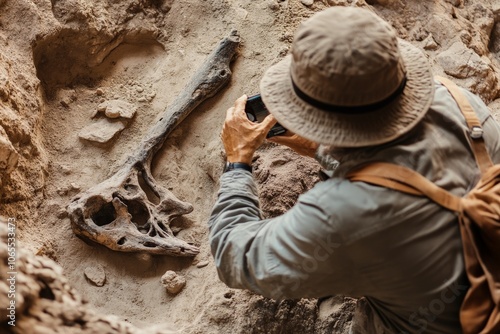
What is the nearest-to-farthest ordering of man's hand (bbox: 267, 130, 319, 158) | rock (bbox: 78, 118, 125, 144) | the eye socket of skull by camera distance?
man's hand (bbox: 267, 130, 319, 158)
the eye socket of skull
rock (bbox: 78, 118, 125, 144)

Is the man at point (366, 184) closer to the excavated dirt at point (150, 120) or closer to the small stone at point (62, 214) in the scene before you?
the excavated dirt at point (150, 120)

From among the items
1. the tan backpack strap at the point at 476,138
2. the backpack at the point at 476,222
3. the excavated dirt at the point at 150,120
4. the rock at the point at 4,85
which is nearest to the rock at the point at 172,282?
the excavated dirt at the point at 150,120

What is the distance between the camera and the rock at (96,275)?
223 centimetres

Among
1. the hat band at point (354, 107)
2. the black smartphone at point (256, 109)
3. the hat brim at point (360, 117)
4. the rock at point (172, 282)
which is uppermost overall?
the hat band at point (354, 107)

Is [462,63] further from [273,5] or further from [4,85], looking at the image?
[4,85]

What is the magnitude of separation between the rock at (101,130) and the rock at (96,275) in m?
0.57

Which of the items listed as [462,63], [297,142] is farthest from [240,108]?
A: [462,63]

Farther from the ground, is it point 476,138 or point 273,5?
point 476,138

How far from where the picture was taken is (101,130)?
2.60m

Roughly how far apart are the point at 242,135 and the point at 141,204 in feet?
2.26

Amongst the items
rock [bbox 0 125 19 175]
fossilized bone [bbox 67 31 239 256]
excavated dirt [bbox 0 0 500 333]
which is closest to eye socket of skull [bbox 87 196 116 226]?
fossilized bone [bbox 67 31 239 256]

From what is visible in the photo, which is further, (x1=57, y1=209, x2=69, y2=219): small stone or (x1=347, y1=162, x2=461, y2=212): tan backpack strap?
(x1=57, y1=209, x2=69, y2=219): small stone

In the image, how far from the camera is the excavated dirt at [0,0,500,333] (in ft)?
7.13

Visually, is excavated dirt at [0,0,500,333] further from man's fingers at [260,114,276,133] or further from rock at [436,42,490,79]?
man's fingers at [260,114,276,133]
